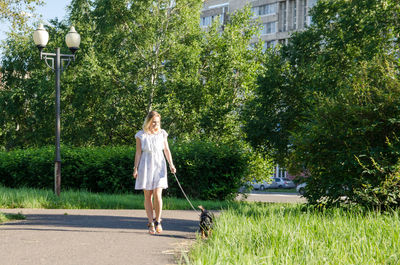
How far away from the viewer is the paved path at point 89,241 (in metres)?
5.54

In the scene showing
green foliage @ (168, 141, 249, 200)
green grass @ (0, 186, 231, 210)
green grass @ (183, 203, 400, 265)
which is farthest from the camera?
green foliage @ (168, 141, 249, 200)

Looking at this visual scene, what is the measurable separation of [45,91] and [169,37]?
27.5 feet

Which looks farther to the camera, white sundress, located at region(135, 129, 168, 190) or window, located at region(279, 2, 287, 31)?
window, located at region(279, 2, 287, 31)

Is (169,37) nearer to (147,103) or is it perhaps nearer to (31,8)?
(147,103)

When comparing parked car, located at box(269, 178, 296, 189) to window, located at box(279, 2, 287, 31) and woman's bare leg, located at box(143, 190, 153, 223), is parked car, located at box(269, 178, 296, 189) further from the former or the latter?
woman's bare leg, located at box(143, 190, 153, 223)

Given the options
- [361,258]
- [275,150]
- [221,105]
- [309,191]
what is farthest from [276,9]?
[361,258]

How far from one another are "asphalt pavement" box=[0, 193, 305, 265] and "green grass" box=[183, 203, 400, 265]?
0.50 meters

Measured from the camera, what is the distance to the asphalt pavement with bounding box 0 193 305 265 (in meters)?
5.53

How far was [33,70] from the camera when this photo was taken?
1375 inches

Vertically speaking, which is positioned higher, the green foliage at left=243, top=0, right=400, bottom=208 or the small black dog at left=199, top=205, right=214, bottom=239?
the green foliage at left=243, top=0, right=400, bottom=208

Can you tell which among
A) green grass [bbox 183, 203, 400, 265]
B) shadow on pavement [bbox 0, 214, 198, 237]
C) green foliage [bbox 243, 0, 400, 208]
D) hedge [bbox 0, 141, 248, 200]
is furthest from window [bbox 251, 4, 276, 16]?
green grass [bbox 183, 203, 400, 265]

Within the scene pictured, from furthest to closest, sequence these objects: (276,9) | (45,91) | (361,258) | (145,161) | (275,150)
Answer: (276,9) → (45,91) → (275,150) → (145,161) → (361,258)

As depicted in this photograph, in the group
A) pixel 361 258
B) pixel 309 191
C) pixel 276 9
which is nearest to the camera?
pixel 361 258

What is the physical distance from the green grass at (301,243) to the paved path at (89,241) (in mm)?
615
